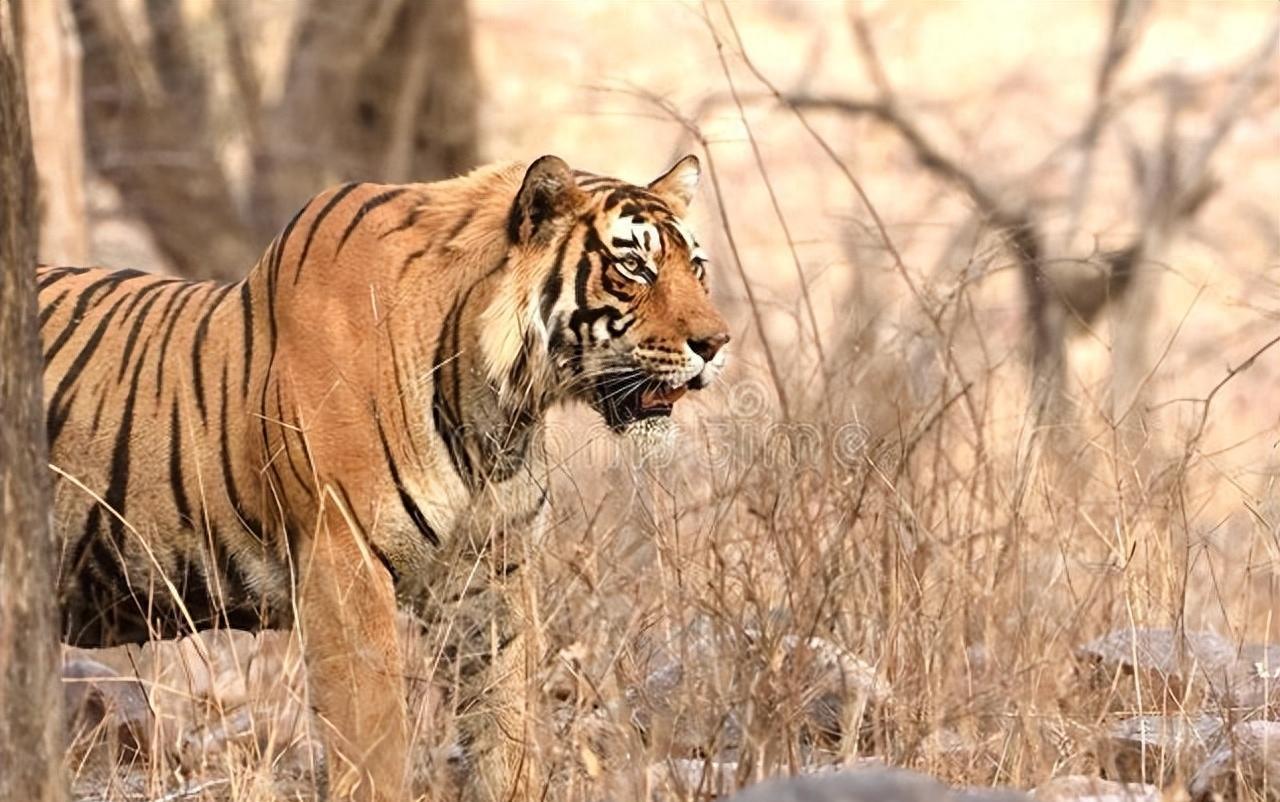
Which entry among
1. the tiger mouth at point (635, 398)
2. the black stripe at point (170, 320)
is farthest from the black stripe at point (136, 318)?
the tiger mouth at point (635, 398)

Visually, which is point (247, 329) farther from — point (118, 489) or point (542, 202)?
point (542, 202)

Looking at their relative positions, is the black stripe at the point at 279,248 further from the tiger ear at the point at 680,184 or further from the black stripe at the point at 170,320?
the tiger ear at the point at 680,184

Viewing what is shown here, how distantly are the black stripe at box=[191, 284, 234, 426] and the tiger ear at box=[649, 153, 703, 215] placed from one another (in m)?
0.99

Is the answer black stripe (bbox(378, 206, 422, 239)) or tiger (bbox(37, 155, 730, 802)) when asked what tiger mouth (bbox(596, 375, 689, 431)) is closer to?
tiger (bbox(37, 155, 730, 802))

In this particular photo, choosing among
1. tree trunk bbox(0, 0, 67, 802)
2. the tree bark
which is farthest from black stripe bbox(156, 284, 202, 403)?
the tree bark

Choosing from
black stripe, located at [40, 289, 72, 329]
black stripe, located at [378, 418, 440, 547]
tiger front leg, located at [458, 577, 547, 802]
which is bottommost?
tiger front leg, located at [458, 577, 547, 802]

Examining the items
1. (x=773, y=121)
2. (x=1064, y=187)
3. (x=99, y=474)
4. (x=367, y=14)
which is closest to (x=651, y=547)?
(x=99, y=474)

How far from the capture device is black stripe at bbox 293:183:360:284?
4.59 m

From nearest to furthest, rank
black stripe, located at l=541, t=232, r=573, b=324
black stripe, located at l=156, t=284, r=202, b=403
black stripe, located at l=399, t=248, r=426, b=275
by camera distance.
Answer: black stripe, located at l=541, t=232, r=573, b=324
black stripe, located at l=399, t=248, r=426, b=275
black stripe, located at l=156, t=284, r=202, b=403

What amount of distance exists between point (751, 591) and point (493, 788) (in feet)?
3.66

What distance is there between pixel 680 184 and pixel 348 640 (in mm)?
1214

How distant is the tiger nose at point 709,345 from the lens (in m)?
4.33

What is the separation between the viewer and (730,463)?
414cm
